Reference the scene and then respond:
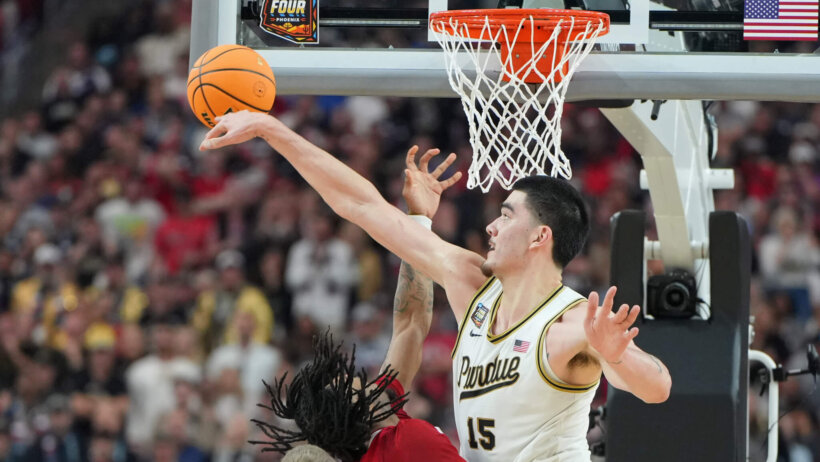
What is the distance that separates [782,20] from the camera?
4.73 m

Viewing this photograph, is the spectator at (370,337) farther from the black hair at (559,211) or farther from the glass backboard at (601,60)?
the black hair at (559,211)

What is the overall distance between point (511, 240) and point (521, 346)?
1.23 ft

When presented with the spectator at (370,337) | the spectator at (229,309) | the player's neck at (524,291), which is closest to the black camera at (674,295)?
the player's neck at (524,291)

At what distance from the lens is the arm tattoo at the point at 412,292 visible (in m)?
4.81

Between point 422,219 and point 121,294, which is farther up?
point 422,219

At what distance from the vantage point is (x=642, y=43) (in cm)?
477

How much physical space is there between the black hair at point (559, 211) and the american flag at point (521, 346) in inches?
13.0

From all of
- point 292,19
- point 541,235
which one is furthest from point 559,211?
point 292,19

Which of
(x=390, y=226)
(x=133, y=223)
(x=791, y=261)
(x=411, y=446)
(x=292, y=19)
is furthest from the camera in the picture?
(x=133, y=223)

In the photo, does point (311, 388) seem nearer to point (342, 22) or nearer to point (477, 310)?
point (477, 310)

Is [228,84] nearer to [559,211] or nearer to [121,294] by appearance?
[559,211]

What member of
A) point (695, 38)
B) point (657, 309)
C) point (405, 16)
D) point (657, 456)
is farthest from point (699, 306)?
point (405, 16)

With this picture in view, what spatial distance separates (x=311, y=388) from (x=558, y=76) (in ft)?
5.49

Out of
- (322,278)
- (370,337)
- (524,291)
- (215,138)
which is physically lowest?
(370,337)
